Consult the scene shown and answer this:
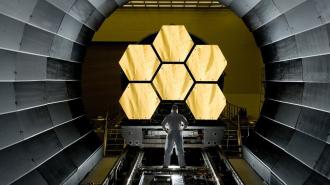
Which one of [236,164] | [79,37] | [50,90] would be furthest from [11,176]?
[236,164]

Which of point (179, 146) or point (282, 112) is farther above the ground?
point (282, 112)

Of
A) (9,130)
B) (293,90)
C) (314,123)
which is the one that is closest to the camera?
(9,130)

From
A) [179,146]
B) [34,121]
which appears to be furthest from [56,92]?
[179,146]

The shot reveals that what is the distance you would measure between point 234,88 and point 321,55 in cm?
910

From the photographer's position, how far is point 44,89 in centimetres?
423

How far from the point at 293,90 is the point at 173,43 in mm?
2193

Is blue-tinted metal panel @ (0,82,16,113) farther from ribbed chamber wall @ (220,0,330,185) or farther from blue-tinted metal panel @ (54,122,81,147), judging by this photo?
ribbed chamber wall @ (220,0,330,185)

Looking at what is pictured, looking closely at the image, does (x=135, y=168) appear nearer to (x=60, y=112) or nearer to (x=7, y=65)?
(x=60, y=112)

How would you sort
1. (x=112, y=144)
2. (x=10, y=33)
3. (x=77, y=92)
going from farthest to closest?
1. (x=112, y=144)
2. (x=77, y=92)
3. (x=10, y=33)

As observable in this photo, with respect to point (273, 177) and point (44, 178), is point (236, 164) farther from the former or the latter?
point (44, 178)

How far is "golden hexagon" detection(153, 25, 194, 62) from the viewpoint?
4922 mm

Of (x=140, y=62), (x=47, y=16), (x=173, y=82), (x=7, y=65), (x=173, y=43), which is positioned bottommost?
(x=173, y=82)

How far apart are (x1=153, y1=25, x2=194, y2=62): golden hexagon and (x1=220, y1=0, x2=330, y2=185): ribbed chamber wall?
1.35 metres

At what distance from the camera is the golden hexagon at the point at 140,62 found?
16.4 feet
